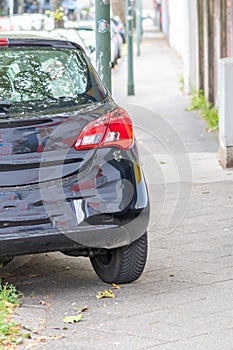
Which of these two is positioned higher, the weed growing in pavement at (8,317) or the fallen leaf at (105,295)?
the weed growing in pavement at (8,317)

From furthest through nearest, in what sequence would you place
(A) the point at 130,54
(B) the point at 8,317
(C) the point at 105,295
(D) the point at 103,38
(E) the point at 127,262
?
(A) the point at 130,54 < (D) the point at 103,38 < (E) the point at 127,262 < (C) the point at 105,295 < (B) the point at 8,317

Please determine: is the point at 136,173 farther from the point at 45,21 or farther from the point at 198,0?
the point at 45,21

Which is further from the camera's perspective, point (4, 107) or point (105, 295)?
point (105, 295)

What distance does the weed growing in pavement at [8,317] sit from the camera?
524 centimetres

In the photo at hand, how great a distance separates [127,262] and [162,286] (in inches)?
11.4

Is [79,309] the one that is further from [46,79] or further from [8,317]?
[46,79]

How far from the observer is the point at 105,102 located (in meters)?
6.28

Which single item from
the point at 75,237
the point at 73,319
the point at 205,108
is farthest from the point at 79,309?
the point at 205,108

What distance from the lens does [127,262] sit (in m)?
6.29

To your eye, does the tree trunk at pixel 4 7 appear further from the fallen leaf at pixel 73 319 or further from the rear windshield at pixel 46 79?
the fallen leaf at pixel 73 319

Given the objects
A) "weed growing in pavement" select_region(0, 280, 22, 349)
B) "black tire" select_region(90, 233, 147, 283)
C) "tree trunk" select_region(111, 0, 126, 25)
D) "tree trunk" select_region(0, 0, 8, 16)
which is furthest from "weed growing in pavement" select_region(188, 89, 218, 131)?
"tree trunk" select_region(0, 0, 8, 16)

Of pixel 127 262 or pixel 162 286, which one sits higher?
pixel 127 262

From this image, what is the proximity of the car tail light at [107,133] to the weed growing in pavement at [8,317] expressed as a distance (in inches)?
39.0

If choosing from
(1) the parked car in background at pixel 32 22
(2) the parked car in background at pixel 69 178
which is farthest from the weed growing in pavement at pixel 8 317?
(1) the parked car in background at pixel 32 22
